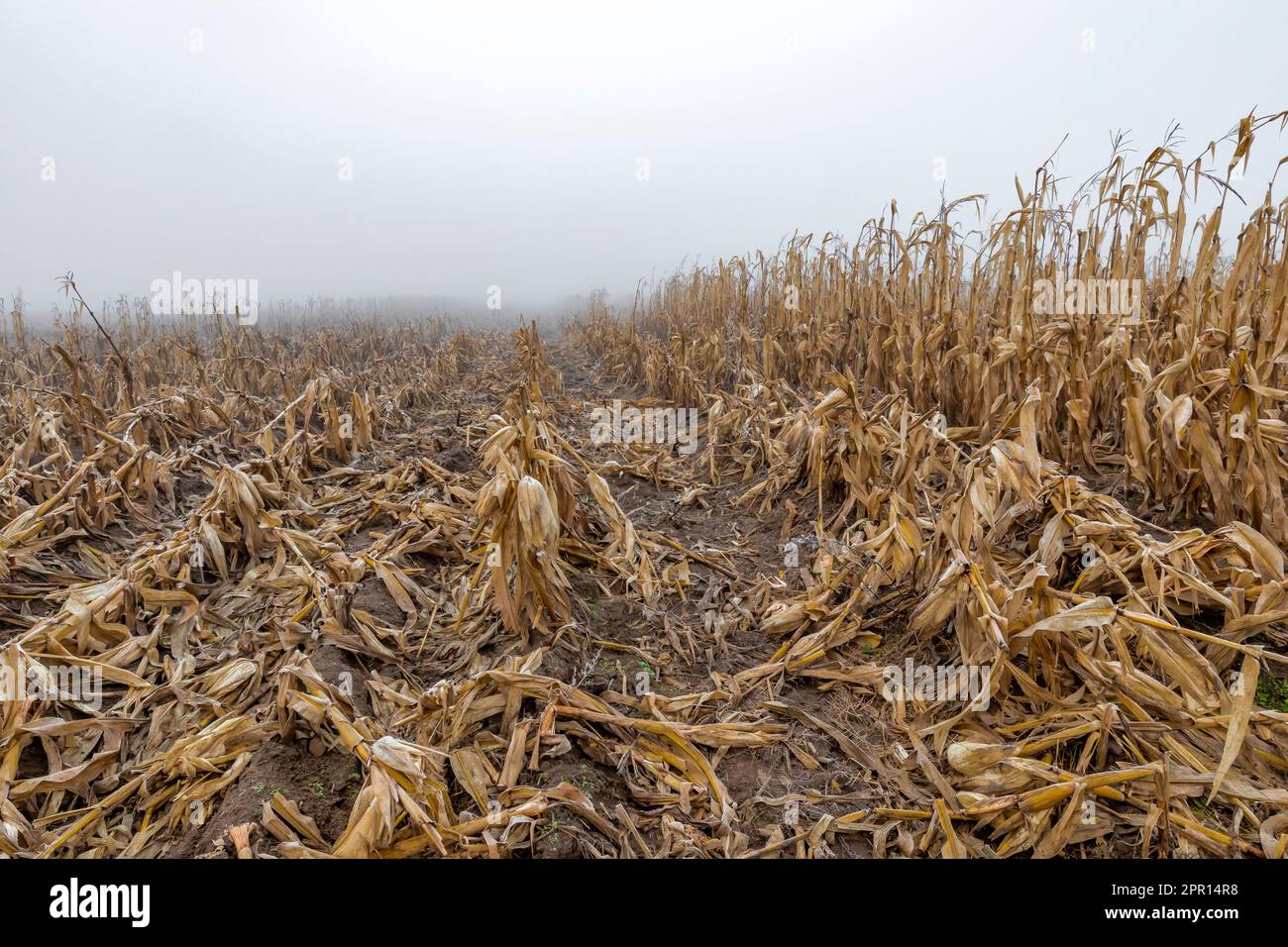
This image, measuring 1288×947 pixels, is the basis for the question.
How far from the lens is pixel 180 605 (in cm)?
257

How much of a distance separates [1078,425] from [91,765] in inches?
157

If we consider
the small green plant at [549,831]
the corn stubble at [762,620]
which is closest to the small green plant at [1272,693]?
the corn stubble at [762,620]

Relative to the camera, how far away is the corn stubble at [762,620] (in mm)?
1544

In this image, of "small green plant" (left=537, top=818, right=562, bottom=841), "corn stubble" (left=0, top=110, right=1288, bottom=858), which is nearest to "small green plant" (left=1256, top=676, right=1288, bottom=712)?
"corn stubble" (left=0, top=110, right=1288, bottom=858)

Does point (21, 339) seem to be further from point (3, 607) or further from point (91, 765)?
point (91, 765)

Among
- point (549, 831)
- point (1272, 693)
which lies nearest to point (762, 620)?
point (549, 831)

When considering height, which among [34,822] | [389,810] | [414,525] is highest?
[414,525]

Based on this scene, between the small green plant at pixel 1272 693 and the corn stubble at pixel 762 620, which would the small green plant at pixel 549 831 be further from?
the small green plant at pixel 1272 693

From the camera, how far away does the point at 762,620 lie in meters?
2.58

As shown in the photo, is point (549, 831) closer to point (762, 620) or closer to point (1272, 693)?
point (762, 620)

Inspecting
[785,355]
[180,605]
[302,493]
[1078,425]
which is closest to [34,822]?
[180,605]

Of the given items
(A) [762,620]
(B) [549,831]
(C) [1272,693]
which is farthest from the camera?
(A) [762,620]

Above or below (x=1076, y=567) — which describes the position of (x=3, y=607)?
below
